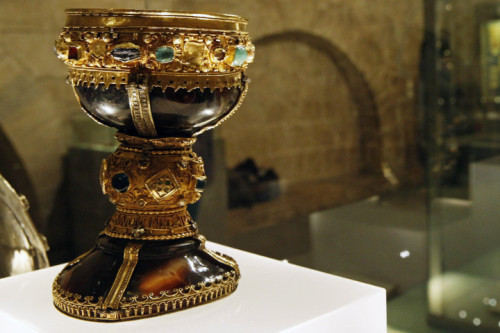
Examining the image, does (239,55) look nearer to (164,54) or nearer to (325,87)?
(164,54)

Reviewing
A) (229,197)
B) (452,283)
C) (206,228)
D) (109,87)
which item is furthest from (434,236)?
(109,87)

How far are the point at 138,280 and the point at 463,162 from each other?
202cm

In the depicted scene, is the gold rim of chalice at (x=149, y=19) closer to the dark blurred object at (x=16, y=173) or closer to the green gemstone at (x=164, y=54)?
the green gemstone at (x=164, y=54)

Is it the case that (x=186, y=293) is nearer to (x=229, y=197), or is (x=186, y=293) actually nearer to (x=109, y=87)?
(x=109, y=87)

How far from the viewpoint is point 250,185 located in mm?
3867

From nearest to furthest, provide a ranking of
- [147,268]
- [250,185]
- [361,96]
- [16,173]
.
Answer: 1. [147,268]
2. [16,173]
3. [250,185]
4. [361,96]

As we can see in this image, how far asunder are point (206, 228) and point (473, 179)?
1.07 m

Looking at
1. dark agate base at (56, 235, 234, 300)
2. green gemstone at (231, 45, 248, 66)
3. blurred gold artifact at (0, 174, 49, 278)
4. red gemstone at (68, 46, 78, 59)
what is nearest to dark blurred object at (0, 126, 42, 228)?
blurred gold artifact at (0, 174, 49, 278)

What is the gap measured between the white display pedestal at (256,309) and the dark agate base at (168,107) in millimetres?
311

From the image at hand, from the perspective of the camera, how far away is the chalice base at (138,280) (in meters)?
1.12


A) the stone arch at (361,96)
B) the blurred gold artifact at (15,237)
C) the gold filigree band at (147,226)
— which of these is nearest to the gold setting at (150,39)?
the gold filigree band at (147,226)

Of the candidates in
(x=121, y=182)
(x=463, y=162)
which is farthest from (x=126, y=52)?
(x=463, y=162)

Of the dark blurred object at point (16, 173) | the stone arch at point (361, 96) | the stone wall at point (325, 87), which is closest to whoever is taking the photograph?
the dark blurred object at point (16, 173)

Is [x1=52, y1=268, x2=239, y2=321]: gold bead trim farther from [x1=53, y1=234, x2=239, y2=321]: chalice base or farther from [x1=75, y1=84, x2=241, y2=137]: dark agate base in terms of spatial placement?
[x1=75, y1=84, x2=241, y2=137]: dark agate base
